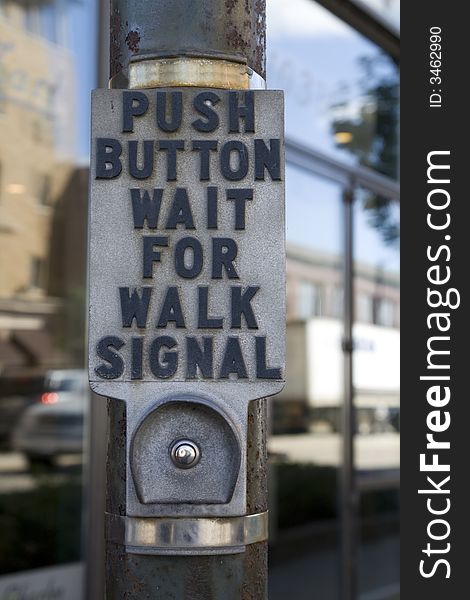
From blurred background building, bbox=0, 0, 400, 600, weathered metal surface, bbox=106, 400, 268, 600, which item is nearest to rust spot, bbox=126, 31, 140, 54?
weathered metal surface, bbox=106, 400, 268, 600

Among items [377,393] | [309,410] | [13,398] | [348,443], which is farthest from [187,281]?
[377,393]

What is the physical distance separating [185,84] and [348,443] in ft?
17.7

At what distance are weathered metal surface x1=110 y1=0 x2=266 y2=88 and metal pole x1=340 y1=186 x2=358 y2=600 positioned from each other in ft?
17.0

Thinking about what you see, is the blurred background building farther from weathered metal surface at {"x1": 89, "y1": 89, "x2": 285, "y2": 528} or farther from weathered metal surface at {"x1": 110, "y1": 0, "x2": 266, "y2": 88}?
weathered metal surface at {"x1": 110, "y1": 0, "x2": 266, "y2": 88}

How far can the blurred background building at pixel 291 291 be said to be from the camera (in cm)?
Result: 569

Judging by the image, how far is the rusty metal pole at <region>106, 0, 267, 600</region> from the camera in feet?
6.77

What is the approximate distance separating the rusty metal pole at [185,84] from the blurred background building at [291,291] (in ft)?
9.98

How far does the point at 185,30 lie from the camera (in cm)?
217

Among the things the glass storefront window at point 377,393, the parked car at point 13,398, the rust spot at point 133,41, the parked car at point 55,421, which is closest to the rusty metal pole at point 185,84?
the rust spot at point 133,41

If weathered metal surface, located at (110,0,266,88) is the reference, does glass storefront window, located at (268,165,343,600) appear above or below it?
below

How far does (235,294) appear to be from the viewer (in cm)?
208

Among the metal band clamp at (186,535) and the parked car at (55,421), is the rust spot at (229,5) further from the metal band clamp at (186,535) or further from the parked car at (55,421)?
the parked car at (55,421)

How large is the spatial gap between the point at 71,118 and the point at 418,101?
6.66ft

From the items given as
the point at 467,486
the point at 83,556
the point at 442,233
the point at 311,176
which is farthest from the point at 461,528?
the point at 311,176
